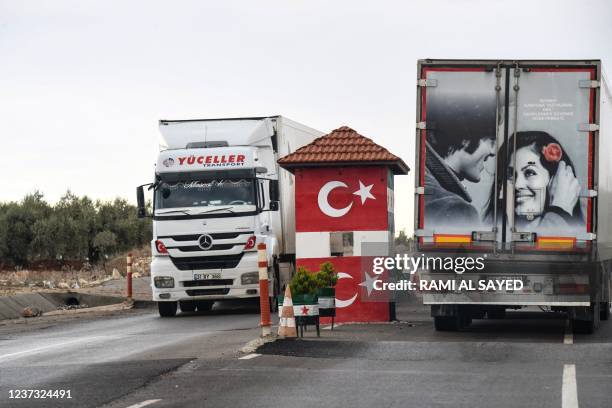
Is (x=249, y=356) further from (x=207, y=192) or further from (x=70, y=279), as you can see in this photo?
(x=70, y=279)

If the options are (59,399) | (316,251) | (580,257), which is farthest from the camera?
(316,251)

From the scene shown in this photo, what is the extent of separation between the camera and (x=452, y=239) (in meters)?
18.5

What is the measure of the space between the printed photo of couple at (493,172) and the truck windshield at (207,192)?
912 centimetres

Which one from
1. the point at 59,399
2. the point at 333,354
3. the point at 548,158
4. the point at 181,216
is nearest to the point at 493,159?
the point at 548,158

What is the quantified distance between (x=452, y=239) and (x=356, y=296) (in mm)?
4152

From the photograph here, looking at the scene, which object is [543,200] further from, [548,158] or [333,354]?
[333,354]

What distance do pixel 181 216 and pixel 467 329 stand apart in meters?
8.34

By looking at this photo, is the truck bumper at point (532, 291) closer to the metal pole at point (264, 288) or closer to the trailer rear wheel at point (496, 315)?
the metal pole at point (264, 288)

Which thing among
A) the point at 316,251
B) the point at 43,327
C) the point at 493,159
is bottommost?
the point at 43,327

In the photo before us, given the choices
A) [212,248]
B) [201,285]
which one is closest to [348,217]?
[212,248]

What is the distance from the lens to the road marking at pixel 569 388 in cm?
1060

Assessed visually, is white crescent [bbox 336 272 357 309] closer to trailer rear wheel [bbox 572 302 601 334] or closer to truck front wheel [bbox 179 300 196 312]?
trailer rear wheel [bbox 572 302 601 334]

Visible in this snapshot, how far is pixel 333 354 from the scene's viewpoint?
15.2 metres

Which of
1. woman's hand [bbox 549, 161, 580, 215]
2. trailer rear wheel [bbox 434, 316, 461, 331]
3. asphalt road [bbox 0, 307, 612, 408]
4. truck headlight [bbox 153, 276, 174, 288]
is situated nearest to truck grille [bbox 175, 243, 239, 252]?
truck headlight [bbox 153, 276, 174, 288]
